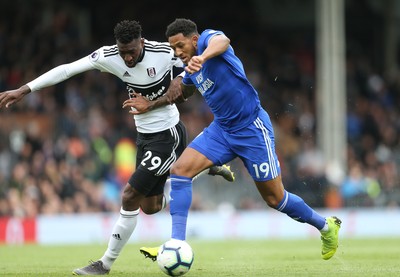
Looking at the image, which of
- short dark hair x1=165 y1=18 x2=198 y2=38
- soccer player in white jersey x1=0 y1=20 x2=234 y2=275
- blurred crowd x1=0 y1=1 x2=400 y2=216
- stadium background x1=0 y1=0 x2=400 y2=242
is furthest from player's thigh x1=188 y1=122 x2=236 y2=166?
blurred crowd x1=0 y1=1 x2=400 y2=216

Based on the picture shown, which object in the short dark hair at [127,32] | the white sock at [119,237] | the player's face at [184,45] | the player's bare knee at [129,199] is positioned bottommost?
the white sock at [119,237]

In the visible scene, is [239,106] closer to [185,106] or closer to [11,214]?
[11,214]

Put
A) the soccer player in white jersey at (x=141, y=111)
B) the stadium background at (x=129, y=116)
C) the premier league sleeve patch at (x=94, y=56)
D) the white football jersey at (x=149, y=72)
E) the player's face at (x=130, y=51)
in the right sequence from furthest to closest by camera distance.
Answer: the stadium background at (x=129, y=116) → the white football jersey at (x=149, y=72) → the premier league sleeve patch at (x=94, y=56) → the soccer player in white jersey at (x=141, y=111) → the player's face at (x=130, y=51)

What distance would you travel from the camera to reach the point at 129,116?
22.8 meters

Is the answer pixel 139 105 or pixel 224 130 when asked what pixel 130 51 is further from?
pixel 224 130

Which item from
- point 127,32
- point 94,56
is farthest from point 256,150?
point 94,56

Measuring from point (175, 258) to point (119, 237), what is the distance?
142cm

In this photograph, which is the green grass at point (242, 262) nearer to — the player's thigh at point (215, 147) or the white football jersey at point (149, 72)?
the player's thigh at point (215, 147)

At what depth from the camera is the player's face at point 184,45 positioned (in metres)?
8.93

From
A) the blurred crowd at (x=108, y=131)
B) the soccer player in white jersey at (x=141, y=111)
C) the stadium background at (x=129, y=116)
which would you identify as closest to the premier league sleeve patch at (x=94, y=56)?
the soccer player in white jersey at (x=141, y=111)

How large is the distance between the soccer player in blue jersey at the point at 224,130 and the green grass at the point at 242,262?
805 millimetres

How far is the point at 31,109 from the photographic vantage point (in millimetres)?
22000

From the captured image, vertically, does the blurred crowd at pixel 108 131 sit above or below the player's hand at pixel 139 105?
below

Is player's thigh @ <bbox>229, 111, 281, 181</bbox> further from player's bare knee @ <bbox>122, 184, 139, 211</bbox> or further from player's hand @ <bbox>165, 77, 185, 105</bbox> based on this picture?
player's bare knee @ <bbox>122, 184, 139, 211</bbox>
